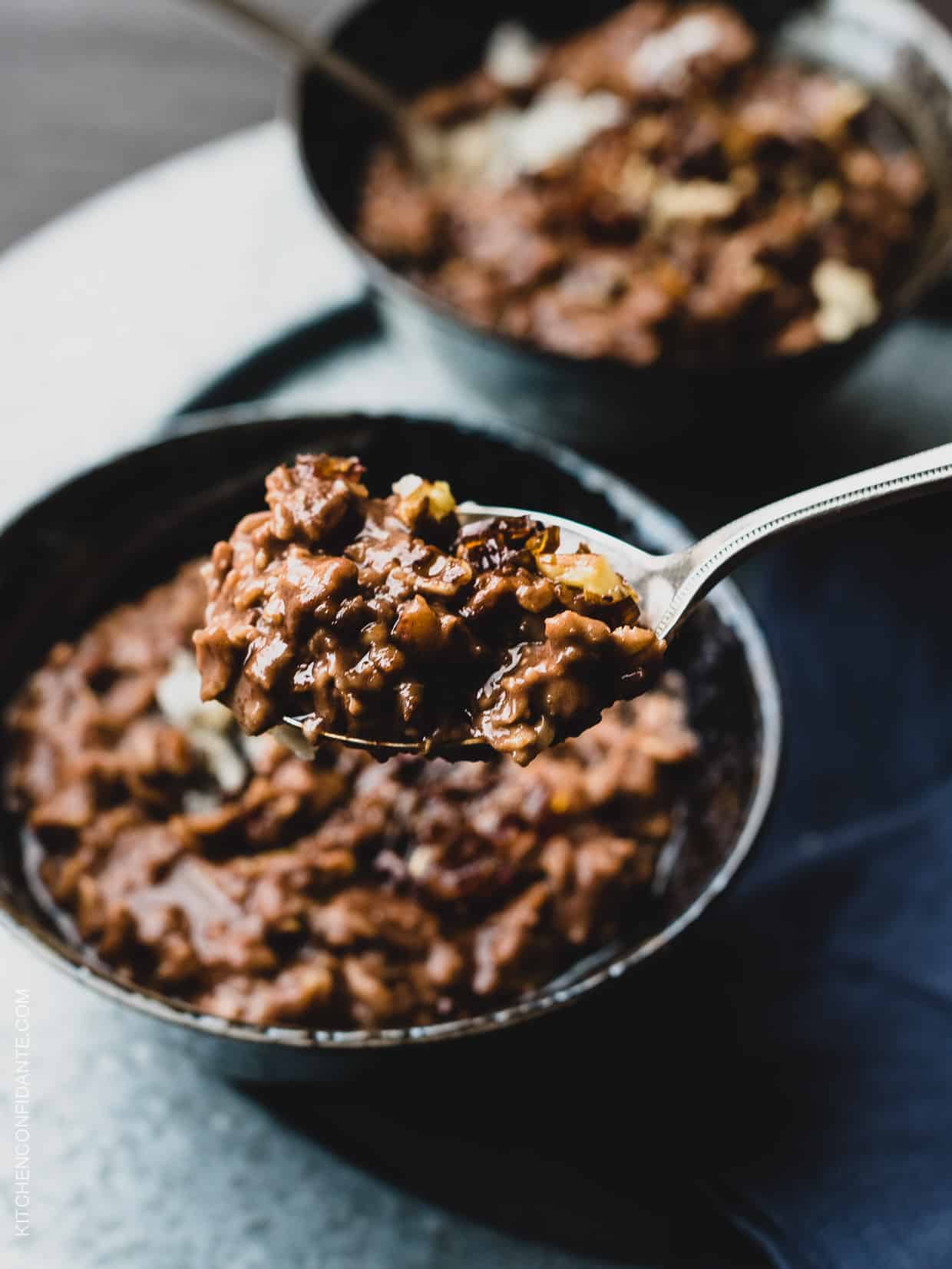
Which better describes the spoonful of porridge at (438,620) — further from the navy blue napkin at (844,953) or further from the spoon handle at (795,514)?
the navy blue napkin at (844,953)

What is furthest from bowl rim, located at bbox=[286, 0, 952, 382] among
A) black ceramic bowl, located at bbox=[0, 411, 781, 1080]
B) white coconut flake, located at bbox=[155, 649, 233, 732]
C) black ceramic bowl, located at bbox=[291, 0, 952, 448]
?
white coconut flake, located at bbox=[155, 649, 233, 732]

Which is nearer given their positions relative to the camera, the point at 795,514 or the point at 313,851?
the point at 795,514

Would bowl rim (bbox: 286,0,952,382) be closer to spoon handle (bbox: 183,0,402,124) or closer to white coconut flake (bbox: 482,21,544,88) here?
spoon handle (bbox: 183,0,402,124)

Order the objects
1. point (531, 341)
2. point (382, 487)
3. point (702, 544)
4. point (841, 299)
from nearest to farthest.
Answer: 1. point (702, 544)
2. point (382, 487)
3. point (531, 341)
4. point (841, 299)

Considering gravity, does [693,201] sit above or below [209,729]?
above

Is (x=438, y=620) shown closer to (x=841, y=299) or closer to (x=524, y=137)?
(x=841, y=299)

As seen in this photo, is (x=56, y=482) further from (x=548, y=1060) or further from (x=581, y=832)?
(x=548, y=1060)

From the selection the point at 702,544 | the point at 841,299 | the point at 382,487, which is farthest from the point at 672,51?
the point at 702,544
